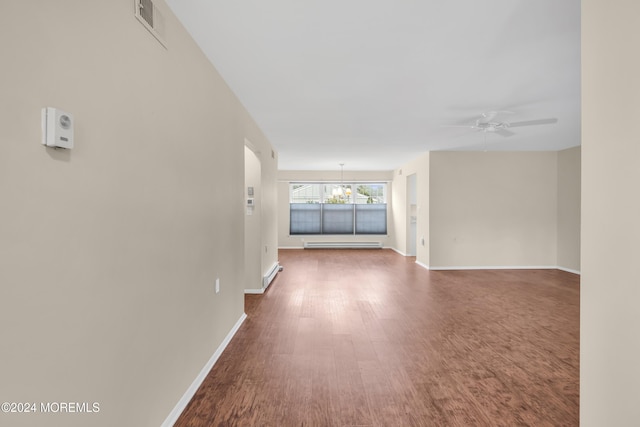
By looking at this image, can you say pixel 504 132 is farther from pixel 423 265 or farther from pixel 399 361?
pixel 399 361

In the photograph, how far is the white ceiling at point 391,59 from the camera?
1937 mm

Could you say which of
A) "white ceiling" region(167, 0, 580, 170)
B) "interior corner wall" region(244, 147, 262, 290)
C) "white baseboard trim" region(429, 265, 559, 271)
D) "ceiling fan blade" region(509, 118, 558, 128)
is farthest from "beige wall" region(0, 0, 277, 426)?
"white baseboard trim" region(429, 265, 559, 271)

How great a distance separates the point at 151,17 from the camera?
1654 mm

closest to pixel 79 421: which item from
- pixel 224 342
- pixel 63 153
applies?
pixel 63 153

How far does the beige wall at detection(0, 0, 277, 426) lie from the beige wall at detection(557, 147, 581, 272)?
7.10 metres

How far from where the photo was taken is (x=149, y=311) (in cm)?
165

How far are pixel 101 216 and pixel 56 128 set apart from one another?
0.39 meters

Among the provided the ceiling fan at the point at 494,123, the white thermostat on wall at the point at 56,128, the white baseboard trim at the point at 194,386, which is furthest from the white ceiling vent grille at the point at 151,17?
the ceiling fan at the point at 494,123

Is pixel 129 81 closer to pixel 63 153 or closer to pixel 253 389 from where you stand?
pixel 63 153

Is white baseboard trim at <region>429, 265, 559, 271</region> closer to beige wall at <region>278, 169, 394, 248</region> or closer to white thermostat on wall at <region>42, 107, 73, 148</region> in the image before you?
beige wall at <region>278, 169, 394, 248</region>

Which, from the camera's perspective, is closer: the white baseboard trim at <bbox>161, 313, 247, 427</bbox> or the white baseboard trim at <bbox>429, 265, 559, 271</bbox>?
the white baseboard trim at <bbox>161, 313, 247, 427</bbox>

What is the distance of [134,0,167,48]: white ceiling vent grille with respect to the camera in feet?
5.06

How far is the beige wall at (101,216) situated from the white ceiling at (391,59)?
0.47m

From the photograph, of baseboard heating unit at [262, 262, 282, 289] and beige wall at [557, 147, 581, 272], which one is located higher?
beige wall at [557, 147, 581, 272]
